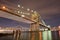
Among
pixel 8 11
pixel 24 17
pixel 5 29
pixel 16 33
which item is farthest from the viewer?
pixel 24 17

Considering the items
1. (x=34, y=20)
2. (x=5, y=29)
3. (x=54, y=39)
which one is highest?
(x=34, y=20)

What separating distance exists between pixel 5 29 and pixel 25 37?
3113 mm

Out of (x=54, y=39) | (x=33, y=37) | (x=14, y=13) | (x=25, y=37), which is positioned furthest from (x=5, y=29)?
(x=54, y=39)

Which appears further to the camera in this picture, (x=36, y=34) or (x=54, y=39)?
(x=54, y=39)

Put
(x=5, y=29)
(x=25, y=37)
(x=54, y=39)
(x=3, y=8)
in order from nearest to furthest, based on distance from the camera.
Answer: (x=3, y=8)
(x=5, y=29)
(x=25, y=37)
(x=54, y=39)

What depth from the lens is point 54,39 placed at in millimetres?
15008

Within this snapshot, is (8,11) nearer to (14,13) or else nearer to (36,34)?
(14,13)

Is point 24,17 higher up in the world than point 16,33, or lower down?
higher up

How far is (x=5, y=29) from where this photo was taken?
9.30 meters

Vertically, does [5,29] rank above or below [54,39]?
above

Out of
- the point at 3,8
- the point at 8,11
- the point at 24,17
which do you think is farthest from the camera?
the point at 24,17

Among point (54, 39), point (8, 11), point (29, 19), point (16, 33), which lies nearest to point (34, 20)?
point (29, 19)

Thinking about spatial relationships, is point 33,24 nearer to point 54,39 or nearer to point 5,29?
point 5,29

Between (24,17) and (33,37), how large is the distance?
2147 mm
